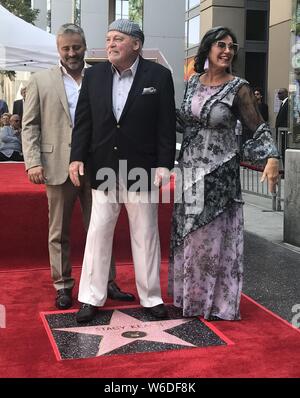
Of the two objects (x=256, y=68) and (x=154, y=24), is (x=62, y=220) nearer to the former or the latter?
(x=256, y=68)

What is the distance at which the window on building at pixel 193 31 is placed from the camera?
21006mm

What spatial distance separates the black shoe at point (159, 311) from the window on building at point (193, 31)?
1823 centimetres

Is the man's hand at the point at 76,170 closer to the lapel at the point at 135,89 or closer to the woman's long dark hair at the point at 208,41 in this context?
the lapel at the point at 135,89

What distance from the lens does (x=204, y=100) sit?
11.9 feet

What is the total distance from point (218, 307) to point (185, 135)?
3.80 ft

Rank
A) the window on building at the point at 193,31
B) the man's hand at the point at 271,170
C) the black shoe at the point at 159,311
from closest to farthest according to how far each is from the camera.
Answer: the man's hand at the point at 271,170, the black shoe at the point at 159,311, the window on building at the point at 193,31

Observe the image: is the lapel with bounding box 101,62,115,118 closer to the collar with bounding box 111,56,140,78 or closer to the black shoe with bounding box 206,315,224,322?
the collar with bounding box 111,56,140,78

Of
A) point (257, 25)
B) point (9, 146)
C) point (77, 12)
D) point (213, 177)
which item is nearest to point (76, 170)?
point (213, 177)

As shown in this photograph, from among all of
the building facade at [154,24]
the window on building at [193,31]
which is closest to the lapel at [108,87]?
the window on building at [193,31]

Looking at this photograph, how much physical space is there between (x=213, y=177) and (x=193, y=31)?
19.2m

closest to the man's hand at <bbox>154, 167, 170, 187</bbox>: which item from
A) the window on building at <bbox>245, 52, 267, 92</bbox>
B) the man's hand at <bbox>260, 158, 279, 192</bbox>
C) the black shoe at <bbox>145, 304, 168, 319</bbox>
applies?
the man's hand at <bbox>260, 158, 279, 192</bbox>

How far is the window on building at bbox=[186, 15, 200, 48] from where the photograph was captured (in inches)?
827

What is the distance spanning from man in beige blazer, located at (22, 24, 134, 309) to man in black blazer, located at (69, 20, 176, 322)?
1.11 feet
